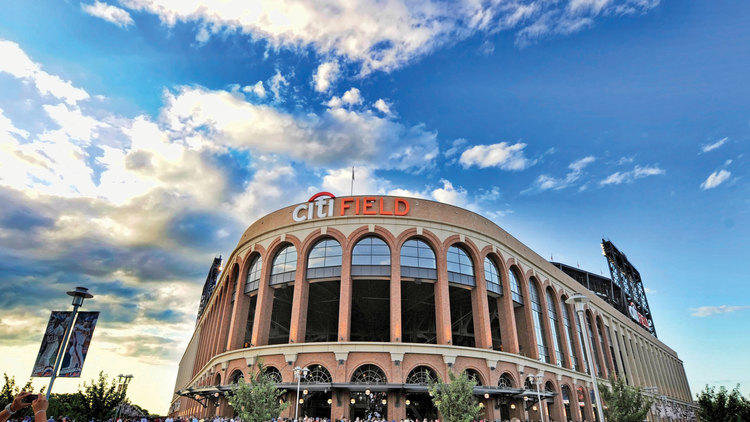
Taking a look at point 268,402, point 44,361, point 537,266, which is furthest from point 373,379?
point 537,266

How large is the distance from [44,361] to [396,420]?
68.5ft

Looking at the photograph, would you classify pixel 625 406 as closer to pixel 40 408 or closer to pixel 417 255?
pixel 417 255

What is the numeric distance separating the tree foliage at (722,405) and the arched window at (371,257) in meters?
37.0

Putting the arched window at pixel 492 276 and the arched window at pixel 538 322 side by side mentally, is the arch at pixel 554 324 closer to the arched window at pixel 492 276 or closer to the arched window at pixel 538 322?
the arched window at pixel 538 322

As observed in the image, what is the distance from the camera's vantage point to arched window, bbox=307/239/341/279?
3522cm

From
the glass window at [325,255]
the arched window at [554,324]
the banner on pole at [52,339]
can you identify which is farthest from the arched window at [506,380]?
the banner on pole at [52,339]

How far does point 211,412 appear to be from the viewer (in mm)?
38625

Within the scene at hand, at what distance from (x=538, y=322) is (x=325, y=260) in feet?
77.2

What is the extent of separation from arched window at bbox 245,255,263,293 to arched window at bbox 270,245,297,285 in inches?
69.9

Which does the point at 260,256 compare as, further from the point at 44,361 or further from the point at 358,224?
the point at 44,361

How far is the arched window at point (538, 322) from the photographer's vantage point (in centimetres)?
4112

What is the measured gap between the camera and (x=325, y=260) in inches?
1415

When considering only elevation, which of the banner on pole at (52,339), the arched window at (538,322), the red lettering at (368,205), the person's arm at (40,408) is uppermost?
the red lettering at (368,205)

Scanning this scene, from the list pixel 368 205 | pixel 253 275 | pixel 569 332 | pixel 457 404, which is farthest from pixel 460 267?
pixel 569 332
